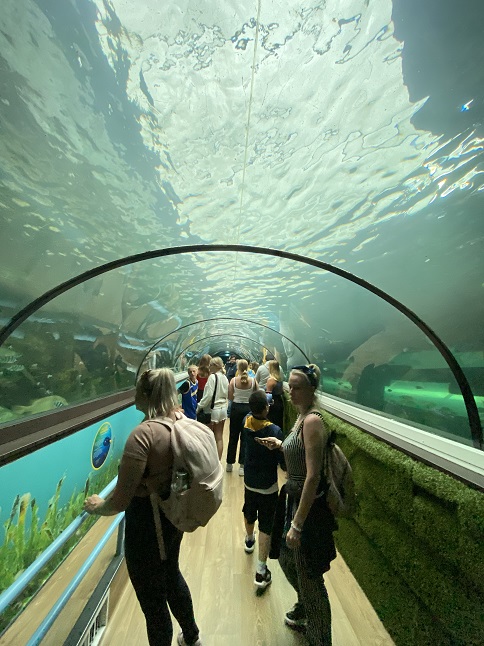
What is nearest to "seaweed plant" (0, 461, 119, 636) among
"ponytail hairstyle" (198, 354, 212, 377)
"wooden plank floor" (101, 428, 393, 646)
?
"wooden plank floor" (101, 428, 393, 646)

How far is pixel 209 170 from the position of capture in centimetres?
353

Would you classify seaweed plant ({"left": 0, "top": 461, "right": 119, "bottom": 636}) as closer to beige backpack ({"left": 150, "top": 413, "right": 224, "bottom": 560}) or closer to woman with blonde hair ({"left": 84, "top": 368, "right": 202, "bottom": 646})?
woman with blonde hair ({"left": 84, "top": 368, "right": 202, "bottom": 646})

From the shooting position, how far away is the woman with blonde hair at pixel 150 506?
1522 mm

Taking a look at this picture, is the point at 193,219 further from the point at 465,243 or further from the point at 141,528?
the point at 465,243

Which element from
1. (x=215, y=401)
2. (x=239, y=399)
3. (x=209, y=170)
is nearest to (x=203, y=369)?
(x=215, y=401)

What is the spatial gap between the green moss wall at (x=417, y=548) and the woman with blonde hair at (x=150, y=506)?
1.67 metres

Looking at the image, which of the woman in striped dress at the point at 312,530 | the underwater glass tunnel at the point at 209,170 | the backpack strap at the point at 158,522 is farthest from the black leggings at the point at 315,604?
the underwater glass tunnel at the point at 209,170

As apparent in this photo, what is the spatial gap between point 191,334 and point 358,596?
1081 cm

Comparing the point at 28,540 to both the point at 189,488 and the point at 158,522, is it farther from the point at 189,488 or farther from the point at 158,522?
the point at 189,488

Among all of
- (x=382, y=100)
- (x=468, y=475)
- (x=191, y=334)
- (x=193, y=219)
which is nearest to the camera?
(x=468, y=475)

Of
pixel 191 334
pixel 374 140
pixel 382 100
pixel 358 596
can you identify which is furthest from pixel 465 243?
pixel 191 334

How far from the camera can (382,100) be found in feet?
9.51

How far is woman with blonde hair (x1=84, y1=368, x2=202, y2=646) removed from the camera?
4.99ft

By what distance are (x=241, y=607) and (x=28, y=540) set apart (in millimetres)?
1939
